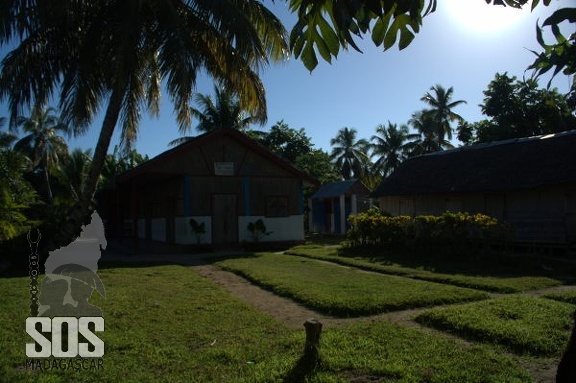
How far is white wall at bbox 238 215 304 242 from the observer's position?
804 inches

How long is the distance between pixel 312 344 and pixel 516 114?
3080 centimetres

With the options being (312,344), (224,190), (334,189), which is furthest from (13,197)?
(334,189)

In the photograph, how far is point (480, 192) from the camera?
2033 centimetres

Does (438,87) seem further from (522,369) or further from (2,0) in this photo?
(522,369)

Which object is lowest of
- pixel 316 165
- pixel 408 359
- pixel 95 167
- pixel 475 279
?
pixel 408 359

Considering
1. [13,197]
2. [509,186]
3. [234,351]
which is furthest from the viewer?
[509,186]

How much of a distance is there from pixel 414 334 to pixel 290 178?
15413 mm

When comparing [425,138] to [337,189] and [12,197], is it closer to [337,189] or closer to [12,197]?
[337,189]

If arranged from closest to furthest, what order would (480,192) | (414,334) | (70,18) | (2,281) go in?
(414,334) < (2,281) < (70,18) < (480,192)

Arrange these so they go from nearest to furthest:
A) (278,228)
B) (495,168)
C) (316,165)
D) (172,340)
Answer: (172,340) < (495,168) < (278,228) < (316,165)

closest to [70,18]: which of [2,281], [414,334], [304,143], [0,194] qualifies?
[0,194]

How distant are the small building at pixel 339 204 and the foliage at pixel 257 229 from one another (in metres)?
12.0

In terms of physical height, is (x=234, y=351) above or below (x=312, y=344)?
below

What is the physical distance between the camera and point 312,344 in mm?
5113
